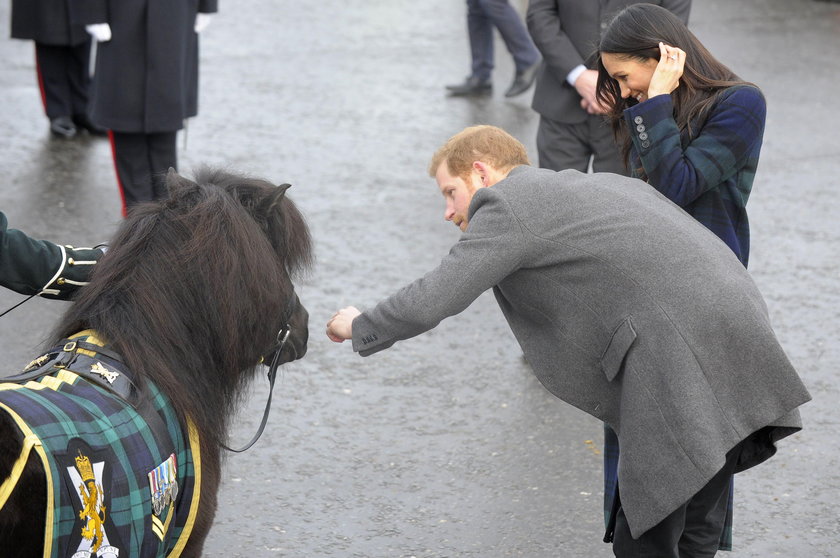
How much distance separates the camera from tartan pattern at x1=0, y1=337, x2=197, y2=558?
79.0 inches

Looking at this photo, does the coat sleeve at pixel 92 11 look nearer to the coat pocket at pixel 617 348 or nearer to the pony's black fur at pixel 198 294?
the pony's black fur at pixel 198 294

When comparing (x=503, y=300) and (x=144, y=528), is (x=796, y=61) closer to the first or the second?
(x=503, y=300)

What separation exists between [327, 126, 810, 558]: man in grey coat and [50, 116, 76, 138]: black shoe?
4.69m

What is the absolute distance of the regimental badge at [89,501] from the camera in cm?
202

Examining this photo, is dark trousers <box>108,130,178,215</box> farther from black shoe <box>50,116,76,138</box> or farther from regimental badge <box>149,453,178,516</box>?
regimental badge <box>149,453,178,516</box>

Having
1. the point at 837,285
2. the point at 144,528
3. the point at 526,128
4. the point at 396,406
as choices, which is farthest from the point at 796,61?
the point at 144,528

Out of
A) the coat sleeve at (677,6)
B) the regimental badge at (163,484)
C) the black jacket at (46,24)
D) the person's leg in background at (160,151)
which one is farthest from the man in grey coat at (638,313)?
the black jacket at (46,24)

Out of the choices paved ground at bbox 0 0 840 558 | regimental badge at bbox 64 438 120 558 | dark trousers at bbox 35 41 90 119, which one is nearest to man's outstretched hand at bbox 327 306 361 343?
regimental badge at bbox 64 438 120 558

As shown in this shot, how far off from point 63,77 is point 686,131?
472cm

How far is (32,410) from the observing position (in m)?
2.02

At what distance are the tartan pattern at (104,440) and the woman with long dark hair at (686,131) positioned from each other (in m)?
1.09

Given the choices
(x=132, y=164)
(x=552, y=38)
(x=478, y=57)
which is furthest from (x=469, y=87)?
(x=552, y=38)

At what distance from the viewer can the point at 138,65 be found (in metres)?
4.98

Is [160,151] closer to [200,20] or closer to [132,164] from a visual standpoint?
[132,164]
